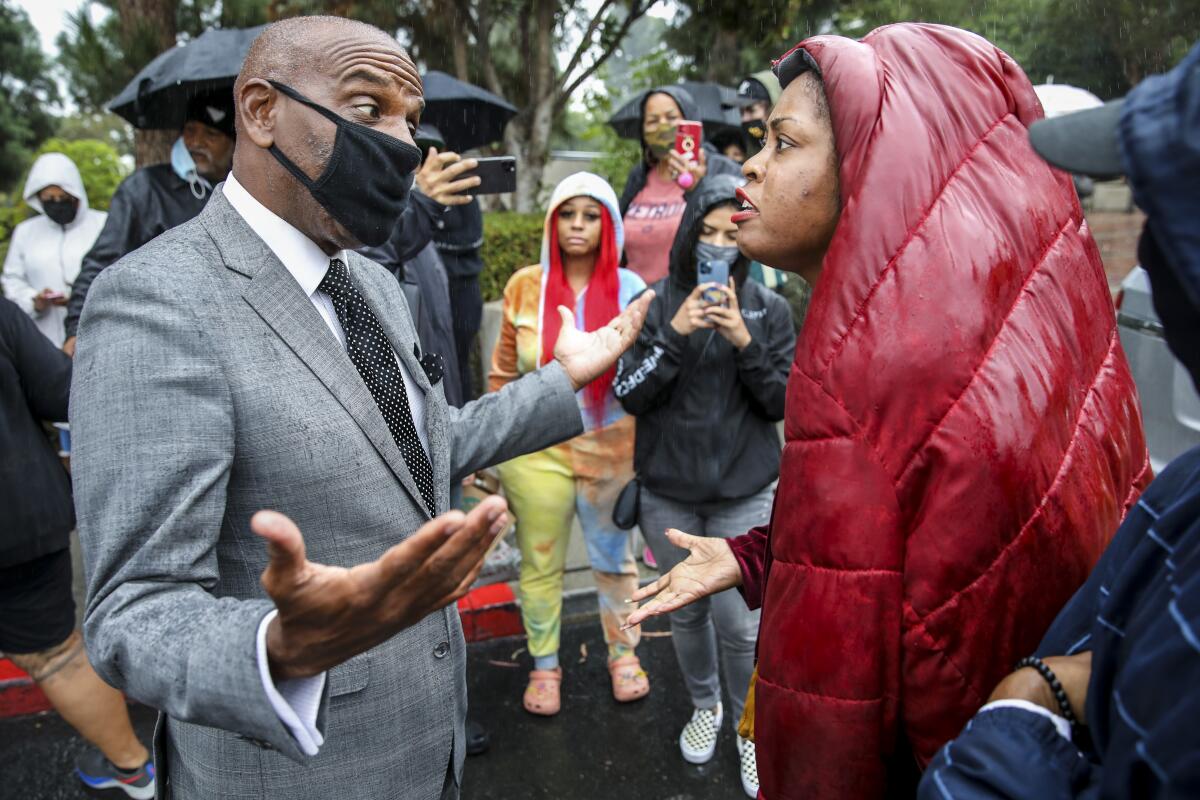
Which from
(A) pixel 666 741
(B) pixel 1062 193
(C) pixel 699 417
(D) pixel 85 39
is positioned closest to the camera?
(B) pixel 1062 193

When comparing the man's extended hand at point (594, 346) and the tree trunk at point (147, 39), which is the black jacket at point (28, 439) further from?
the tree trunk at point (147, 39)

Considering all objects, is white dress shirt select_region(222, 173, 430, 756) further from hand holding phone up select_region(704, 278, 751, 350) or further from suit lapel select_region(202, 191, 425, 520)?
hand holding phone up select_region(704, 278, 751, 350)

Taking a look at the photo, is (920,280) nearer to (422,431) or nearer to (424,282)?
(422,431)

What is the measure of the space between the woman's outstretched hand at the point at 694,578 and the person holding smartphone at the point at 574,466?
72.0 inches

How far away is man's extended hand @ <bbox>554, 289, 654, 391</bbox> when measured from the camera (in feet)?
6.89

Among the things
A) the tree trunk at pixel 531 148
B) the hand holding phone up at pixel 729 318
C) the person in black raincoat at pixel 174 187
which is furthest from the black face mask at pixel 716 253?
the tree trunk at pixel 531 148

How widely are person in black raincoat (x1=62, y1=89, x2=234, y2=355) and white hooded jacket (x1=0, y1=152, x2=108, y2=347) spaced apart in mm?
1975

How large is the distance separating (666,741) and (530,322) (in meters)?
1.86

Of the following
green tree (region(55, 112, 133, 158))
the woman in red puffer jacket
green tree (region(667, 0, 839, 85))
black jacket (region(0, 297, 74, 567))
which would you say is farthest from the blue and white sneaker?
green tree (region(55, 112, 133, 158))

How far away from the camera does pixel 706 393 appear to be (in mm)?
3291

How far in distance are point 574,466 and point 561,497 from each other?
0.15 metres

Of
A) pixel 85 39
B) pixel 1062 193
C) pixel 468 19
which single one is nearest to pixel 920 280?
pixel 1062 193

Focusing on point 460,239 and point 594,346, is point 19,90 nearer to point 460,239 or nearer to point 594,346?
point 460,239

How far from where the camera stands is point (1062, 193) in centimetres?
142
